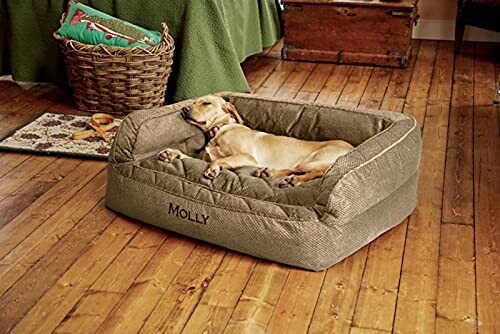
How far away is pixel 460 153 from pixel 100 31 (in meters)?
1.80

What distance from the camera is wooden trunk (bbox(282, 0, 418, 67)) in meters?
4.67

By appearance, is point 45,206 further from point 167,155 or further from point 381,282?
point 381,282

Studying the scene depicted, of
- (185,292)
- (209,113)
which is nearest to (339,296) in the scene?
(185,292)

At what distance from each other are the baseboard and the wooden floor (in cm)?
202

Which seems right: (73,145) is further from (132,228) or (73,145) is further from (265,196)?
(265,196)

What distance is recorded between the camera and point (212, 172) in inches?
106

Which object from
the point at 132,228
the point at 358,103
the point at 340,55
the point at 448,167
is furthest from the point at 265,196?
the point at 340,55

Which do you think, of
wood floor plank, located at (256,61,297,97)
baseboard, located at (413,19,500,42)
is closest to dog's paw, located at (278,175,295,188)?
wood floor plank, located at (256,61,297,97)

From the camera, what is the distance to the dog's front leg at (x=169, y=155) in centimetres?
286

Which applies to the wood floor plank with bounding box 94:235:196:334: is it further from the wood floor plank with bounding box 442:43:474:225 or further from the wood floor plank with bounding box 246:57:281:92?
the wood floor plank with bounding box 246:57:281:92

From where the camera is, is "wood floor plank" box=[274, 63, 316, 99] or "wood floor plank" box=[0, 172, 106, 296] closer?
"wood floor plank" box=[0, 172, 106, 296]

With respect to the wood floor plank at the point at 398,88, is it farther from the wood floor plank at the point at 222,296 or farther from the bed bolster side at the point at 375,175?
the wood floor plank at the point at 222,296

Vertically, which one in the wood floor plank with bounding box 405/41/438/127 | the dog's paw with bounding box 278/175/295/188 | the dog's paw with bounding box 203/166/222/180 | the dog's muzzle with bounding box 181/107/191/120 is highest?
the dog's muzzle with bounding box 181/107/191/120

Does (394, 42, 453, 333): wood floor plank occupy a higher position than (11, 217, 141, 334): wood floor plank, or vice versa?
(11, 217, 141, 334): wood floor plank
